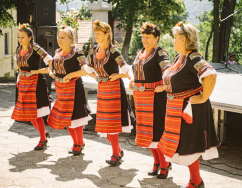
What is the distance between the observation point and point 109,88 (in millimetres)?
4492

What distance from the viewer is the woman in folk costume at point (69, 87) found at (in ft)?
15.7

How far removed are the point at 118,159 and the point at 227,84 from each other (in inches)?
104

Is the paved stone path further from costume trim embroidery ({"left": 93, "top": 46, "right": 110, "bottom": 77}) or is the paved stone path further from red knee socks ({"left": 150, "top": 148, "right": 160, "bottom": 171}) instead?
costume trim embroidery ({"left": 93, "top": 46, "right": 110, "bottom": 77})

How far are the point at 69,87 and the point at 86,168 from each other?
1081mm

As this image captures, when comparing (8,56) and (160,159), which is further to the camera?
(8,56)

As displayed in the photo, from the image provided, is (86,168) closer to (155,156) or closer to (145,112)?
(155,156)

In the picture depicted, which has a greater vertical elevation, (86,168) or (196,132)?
(196,132)

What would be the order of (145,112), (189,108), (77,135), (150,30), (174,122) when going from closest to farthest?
(189,108), (174,122), (150,30), (145,112), (77,135)

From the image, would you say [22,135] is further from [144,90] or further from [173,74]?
[173,74]

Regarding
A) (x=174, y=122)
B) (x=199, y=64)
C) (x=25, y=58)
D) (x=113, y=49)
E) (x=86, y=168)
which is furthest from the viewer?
(x=25, y=58)

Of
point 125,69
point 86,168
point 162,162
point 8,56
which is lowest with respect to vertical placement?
point 86,168

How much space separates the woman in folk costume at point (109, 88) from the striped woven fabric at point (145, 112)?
1.30 ft

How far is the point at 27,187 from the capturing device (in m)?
3.93

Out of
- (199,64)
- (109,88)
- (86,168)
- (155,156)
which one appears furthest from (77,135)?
(199,64)
